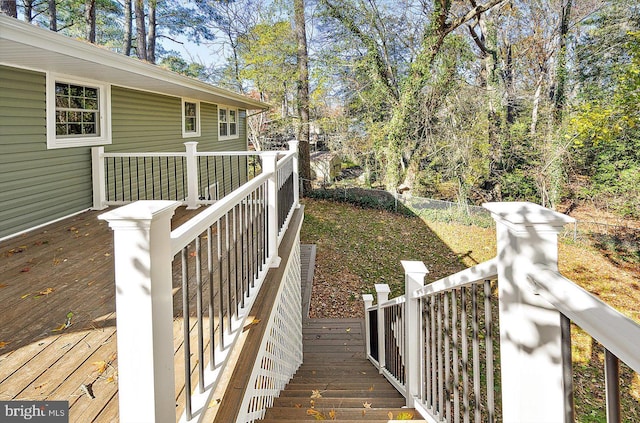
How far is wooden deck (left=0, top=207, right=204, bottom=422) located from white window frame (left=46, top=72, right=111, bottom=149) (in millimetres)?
1816

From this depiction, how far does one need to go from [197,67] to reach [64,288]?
68.4 ft

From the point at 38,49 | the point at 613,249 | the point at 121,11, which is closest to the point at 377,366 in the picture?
the point at 38,49

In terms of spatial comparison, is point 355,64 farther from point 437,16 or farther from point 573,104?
point 573,104

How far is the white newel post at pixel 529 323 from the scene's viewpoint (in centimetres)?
133

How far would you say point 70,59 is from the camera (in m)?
4.72

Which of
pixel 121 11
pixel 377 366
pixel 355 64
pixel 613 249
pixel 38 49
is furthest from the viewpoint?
pixel 121 11

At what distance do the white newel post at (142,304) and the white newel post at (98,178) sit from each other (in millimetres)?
6059

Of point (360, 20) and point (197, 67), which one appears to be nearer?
point (360, 20)

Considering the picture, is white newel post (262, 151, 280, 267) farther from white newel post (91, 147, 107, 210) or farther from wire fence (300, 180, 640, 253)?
wire fence (300, 180, 640, 253)

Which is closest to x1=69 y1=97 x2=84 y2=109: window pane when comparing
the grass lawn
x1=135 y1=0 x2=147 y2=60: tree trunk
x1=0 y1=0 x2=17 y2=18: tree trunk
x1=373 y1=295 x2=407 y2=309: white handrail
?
x1=373 y1=295 x2=407 y2=309: white handrail

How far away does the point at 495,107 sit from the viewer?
1500cm

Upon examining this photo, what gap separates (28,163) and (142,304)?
17.4 ft

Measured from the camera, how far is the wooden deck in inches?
81.8

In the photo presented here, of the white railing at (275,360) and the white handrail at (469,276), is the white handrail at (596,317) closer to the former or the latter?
the white handrail at (469,276)
